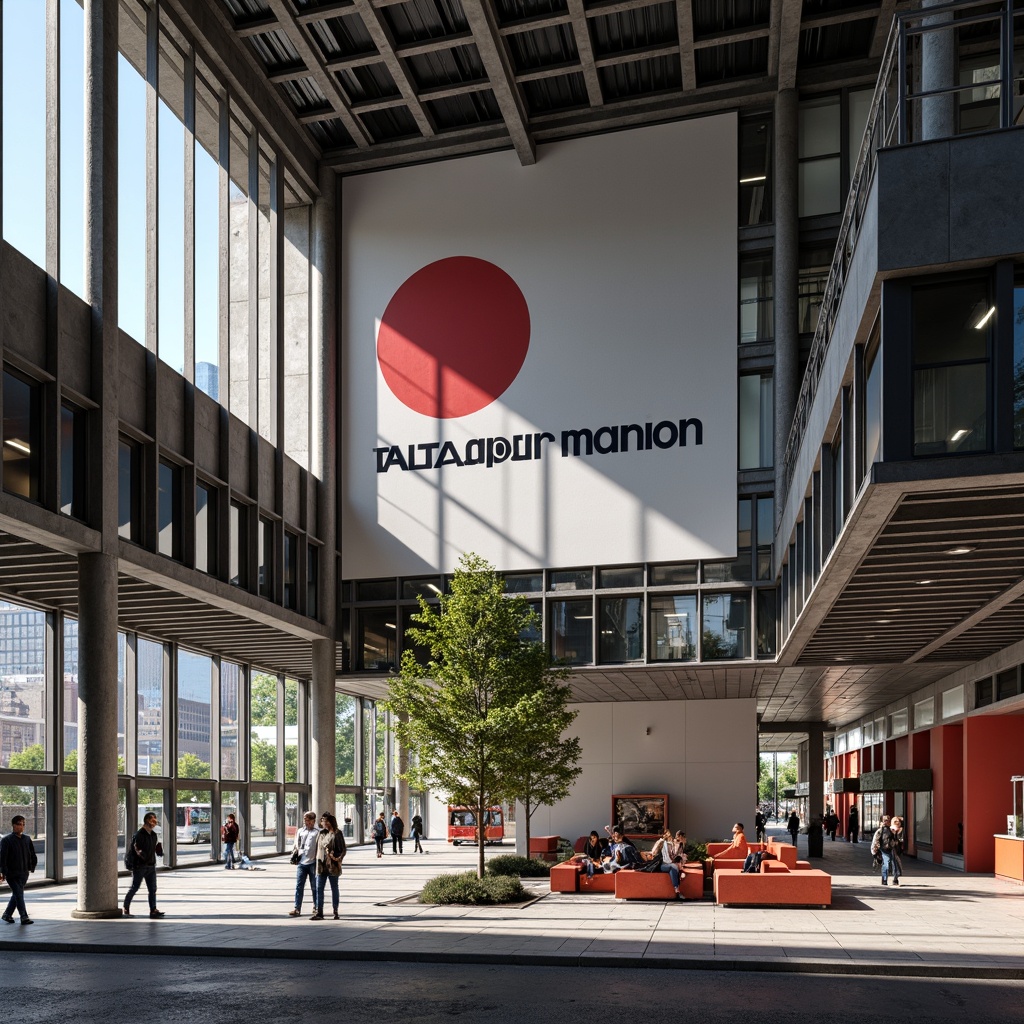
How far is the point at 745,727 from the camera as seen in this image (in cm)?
3288

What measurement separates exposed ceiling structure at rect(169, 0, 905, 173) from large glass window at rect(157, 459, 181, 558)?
10.3 m

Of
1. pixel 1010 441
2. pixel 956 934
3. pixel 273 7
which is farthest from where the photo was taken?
pixel 273 7

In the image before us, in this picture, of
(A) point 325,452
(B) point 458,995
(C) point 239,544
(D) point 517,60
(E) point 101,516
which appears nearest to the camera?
(B) point 458,995

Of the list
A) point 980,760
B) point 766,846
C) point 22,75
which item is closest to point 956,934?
point 766,846

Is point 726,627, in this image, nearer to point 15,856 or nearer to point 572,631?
point 572,631

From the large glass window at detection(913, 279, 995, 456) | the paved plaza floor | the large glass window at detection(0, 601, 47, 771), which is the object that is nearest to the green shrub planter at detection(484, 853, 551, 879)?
the paved plaza floor

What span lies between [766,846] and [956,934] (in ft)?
36.0

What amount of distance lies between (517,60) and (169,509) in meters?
14.8

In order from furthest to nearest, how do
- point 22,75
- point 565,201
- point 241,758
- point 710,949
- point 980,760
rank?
point 241,758
point 565,201
point 980,760
point 22,75
point 710,949

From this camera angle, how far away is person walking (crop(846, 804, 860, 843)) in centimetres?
4872

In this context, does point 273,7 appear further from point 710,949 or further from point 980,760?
point 980,760

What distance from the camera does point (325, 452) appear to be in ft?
104

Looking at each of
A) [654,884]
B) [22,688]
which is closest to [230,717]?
[22,688]

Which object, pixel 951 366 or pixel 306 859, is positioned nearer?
pixel 951 366
